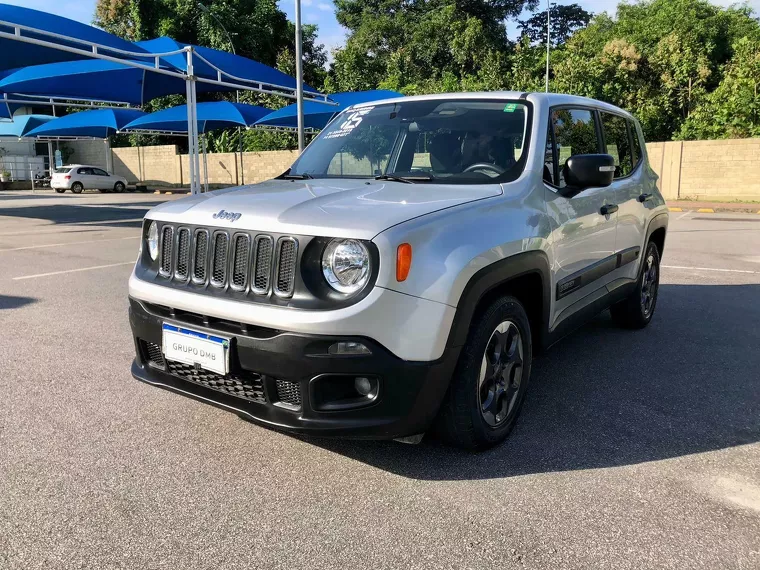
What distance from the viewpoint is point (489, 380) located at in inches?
124

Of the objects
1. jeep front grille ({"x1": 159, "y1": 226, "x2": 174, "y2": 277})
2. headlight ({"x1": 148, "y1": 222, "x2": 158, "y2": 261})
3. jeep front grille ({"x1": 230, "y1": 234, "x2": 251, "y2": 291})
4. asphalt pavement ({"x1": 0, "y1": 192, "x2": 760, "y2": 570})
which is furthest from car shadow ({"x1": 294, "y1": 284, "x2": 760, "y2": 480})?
headlight ({"x1": 148, "y1": 222, "x2": 158, "y2": 261})

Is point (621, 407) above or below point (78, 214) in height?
below

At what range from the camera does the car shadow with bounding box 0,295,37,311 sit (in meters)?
6.41

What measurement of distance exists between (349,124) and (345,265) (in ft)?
6.91

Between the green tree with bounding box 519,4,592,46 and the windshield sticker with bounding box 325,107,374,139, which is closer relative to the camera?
the windshield sticker with bounding box 325,107,374,139

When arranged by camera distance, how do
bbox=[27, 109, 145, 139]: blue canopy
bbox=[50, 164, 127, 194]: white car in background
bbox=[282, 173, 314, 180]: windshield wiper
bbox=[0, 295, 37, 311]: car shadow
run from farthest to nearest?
bbox=[50, 164, 127, 194]: white car in background < bbox=[27, 109, 145, 139]: blue canopy < bbox=[0, 295, 37, 311]: car shadow < bbox=[282, 173, 314, 180]: windshield wiper

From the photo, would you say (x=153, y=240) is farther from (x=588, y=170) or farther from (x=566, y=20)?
(x=566, y=20)

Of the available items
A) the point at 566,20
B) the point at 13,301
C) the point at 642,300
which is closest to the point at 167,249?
the point at 642,300

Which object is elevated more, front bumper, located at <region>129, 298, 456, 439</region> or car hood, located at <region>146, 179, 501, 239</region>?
car hood, located at <region>146, 179, 501, 239</region>

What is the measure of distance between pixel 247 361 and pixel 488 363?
1.16 metres

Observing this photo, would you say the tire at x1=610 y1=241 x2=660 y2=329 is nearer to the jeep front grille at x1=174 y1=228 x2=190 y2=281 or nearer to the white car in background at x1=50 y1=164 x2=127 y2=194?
the jeep front grille at x1=174 y1=228 x2=190 y2=281

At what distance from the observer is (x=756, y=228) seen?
543 inches

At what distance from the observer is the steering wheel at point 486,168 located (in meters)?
3.57

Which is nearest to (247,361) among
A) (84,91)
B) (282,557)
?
(282,557)
